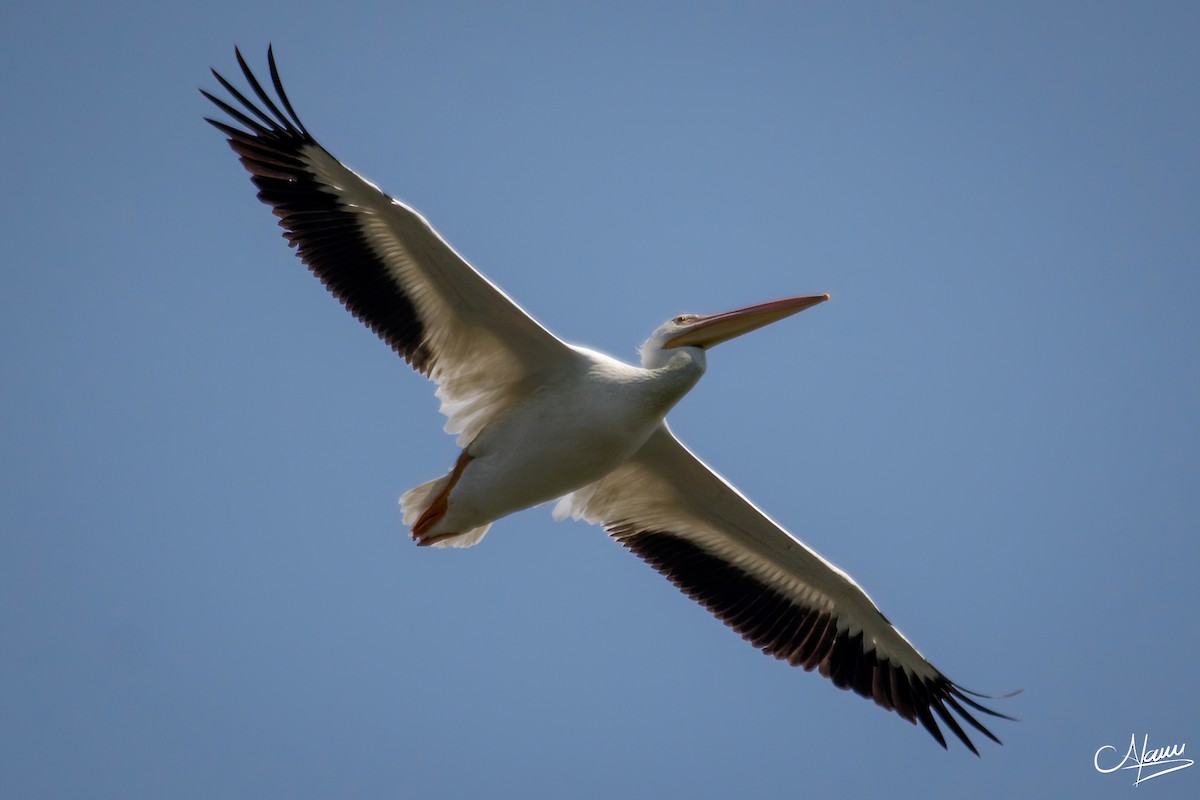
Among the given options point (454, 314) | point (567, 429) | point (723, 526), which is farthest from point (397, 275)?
point (723, 526)

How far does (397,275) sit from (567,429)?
1.46 m

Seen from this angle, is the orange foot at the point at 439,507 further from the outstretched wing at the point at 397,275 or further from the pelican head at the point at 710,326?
the pelican head at the point at 710,326

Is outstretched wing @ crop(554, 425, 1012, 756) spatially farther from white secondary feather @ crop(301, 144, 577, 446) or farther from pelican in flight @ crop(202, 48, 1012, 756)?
white secondary feather @ crop(301, 144, 577, 446)

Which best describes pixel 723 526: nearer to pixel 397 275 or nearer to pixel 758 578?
pixel 758 578

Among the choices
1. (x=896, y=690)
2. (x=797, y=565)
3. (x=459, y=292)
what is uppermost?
(x=459, y=292)

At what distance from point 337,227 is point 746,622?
3940mm

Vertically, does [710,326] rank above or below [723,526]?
above

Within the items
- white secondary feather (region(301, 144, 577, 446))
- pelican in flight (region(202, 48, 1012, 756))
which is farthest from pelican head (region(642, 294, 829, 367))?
white secondary feather (region(301, 144, 577, 446))

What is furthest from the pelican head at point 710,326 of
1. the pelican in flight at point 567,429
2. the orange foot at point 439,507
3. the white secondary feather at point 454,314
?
the orange foot at point 439,507

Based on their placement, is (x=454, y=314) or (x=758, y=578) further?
(x=758, y=578)

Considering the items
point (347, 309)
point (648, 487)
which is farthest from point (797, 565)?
point (347, 309)

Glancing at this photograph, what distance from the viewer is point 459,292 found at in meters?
8.70

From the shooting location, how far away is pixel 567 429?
28.1ft

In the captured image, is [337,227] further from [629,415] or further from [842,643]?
[842,643]
